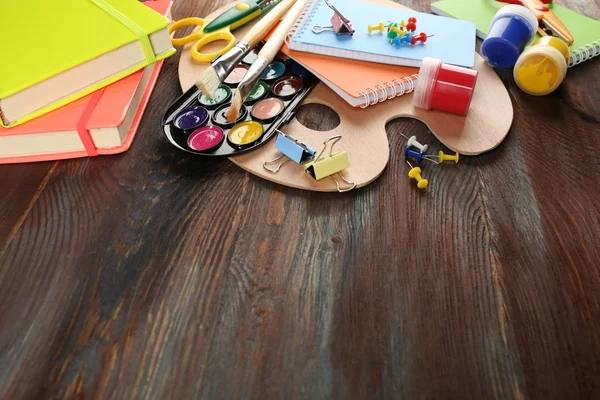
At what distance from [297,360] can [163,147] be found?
18.2 inches

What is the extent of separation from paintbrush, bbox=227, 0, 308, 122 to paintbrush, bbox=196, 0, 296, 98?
22 mm

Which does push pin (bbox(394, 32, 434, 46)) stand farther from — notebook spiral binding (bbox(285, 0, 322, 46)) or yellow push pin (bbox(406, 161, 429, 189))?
yellow push pin (bbox(406, 161, 429, 189))

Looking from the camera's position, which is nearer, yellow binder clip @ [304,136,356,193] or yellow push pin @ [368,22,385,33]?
yellow binder clip @ [304,136,356,193]

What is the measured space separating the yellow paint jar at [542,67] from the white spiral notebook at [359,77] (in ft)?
0.64

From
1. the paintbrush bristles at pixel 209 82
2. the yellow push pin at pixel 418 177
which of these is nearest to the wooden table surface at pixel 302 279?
the yellow push pin at pixel 418 177

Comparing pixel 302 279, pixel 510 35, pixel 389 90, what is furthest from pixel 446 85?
pixel 302 279

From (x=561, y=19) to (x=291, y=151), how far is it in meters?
0.72

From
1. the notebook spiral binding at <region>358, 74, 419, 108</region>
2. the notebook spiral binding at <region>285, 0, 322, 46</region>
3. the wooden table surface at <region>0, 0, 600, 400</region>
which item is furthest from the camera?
the notebook spiral binding at <region>285, 0, 322, 46</region>

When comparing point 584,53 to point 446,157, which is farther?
point 584,53

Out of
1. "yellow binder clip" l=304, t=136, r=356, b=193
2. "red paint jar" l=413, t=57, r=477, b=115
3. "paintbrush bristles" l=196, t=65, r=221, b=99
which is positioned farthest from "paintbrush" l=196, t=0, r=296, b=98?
"red paint jar" l=413, t=57, r=477, b=115

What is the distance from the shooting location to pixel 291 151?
2.79 feet

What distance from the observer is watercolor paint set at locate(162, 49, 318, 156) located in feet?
2.91

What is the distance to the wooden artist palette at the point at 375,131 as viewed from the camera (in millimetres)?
842

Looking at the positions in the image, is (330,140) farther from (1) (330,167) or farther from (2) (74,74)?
(2) (74,74)
